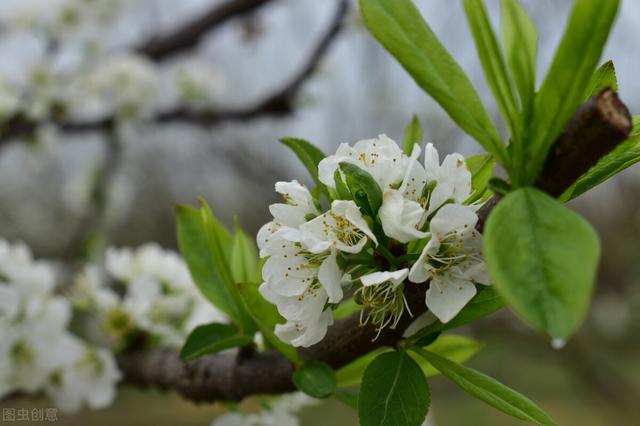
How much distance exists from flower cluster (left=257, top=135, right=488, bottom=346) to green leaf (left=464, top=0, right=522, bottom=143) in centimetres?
5

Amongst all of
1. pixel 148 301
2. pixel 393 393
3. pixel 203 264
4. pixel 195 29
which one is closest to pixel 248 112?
pixel 195 29

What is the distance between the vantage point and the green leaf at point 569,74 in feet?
0.96

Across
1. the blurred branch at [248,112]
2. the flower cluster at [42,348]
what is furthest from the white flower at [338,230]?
the blurred branch at [248,112]

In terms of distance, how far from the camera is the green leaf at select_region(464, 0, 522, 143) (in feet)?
1.08

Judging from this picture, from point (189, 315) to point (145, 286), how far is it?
2.7 inches

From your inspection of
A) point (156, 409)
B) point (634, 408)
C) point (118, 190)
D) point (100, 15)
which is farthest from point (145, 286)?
point (156, 409)

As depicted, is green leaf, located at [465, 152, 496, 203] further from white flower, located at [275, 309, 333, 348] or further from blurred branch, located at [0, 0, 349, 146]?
blurred branch, located at [0, 0, 349, 146]

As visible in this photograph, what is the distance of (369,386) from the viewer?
0.39 metres

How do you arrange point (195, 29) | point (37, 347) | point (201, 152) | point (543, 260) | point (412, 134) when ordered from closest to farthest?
point (543, 260)
point (412, 134)
point (37, 347)
point (195, 29)
point (201, 152)

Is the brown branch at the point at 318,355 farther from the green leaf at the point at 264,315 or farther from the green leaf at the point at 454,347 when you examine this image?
the green leaf at the point at 454,347

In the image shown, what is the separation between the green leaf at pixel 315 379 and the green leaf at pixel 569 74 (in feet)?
0.61

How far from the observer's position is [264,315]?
1.58 ft

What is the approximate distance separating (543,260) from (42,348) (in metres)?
0.66

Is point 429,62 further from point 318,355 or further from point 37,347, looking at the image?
point 37,347
